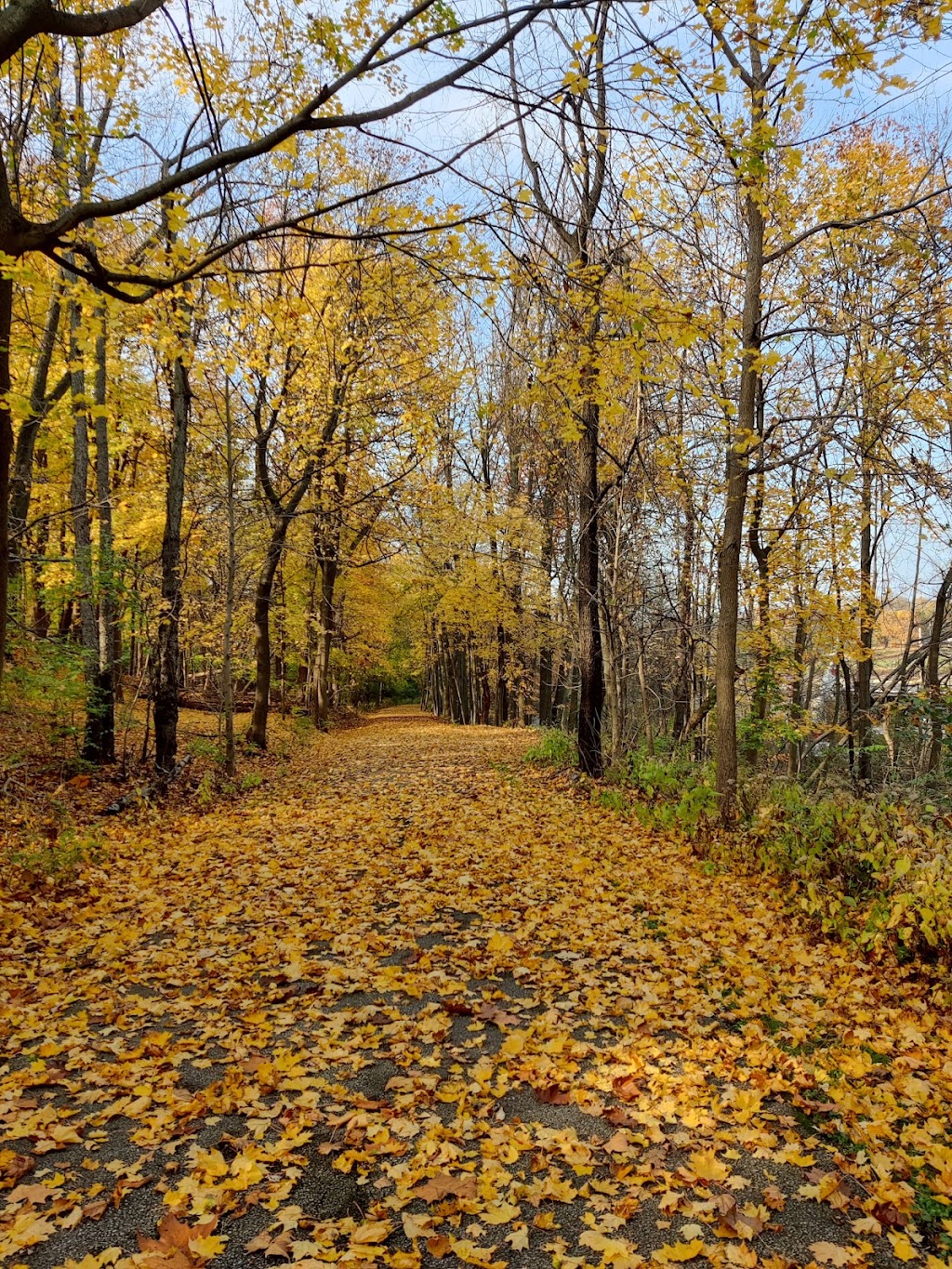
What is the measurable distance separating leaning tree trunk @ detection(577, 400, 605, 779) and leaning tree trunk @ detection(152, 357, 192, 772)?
19.1ft

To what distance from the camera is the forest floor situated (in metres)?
2.54

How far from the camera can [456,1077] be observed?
135 inches

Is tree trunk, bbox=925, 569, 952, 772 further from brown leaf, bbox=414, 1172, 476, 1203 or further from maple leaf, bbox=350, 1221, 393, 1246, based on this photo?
maple leaf, bbox=350, 1221, 393, 1246

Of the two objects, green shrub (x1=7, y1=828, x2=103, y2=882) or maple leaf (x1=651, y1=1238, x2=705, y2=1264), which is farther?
green shrub (x1=7, y1=828, x2=103, y2=882)

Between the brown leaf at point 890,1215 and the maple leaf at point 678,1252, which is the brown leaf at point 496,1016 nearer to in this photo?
the maple leaf at point 678,1252

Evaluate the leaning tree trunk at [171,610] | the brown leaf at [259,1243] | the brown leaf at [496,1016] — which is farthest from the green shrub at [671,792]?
the leaning tree trunk at [171,610]

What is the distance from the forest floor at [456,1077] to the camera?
2535 millimetres

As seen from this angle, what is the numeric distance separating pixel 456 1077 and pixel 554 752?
28.9 ft

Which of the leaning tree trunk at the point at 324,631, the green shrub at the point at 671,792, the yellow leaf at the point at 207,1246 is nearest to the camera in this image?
the yellow leaf at the point at 207,1246

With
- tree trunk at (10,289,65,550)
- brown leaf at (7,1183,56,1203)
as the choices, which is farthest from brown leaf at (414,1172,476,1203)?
tree trunk at (10,289,65,550)

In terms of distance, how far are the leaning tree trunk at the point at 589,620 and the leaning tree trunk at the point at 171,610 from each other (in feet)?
19.1

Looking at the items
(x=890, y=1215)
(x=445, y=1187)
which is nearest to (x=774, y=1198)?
(x=890, y=1215)

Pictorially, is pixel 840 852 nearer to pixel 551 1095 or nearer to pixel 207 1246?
pixel 551 1095

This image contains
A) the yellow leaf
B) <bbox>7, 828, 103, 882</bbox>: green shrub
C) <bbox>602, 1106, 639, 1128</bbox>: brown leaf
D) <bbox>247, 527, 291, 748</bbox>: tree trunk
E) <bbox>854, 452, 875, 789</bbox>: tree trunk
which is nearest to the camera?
the yellow leaf
